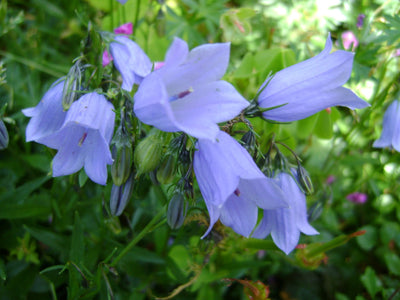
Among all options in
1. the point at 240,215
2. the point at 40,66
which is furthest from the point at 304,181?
the point at 40,66

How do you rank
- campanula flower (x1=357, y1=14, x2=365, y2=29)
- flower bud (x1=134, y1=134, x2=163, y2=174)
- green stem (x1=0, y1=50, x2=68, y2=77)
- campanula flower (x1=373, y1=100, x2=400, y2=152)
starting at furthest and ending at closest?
green stem (x1=0, y1=50, x2=68, y2=77) < campanula flower (x1=357, y1=14, x2=365, y2=29) < campanula flower (x1=373, y1=100, x2=400, y2=152) < flower bud (x1=134, y1=134, x2=163, y2=174)

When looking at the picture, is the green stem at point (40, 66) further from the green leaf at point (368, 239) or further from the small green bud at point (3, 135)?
the green leaf at point (368, 239)

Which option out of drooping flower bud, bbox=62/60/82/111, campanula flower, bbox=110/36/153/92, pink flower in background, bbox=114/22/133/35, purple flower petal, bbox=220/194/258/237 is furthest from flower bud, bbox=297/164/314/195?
pink flower in background, bbox=114/22/133/35

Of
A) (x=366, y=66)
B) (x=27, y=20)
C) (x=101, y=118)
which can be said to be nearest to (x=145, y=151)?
(x=101, y=118)

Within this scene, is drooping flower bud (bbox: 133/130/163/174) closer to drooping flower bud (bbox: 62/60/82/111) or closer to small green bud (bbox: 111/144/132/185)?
small green bud (bbox: 111/144/132/185)

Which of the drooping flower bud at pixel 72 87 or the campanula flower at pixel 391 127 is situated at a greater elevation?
the drooping flower bud at pixel 72 87

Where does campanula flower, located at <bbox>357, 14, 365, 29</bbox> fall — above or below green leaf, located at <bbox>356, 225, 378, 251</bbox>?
above

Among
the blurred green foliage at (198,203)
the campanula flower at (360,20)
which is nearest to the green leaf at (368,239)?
the blurred green foliage at (198,203)
